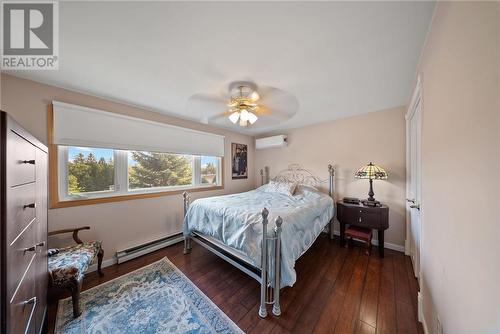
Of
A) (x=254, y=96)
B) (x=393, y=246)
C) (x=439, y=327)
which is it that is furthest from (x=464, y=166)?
(x=393, y=246)

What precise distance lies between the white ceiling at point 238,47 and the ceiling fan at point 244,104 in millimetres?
126

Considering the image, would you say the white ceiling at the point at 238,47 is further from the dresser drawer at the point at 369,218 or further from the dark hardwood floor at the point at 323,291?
the dark hardwood floor at the point at 323,291

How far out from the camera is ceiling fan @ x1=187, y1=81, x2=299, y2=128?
6.57 ft

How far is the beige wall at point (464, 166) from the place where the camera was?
55 cm

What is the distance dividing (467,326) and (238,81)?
2.23 metres

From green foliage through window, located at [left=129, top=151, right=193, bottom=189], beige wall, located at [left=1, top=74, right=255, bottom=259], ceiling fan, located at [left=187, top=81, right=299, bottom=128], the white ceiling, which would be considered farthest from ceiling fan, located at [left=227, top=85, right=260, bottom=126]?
green foliage through window, located at [left=129, top=151, right=193, bottom=189]

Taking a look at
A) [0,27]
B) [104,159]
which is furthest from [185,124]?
[0,27]

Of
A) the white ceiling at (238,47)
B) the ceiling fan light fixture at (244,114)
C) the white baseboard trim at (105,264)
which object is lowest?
the white baseboard trim at (105,264)

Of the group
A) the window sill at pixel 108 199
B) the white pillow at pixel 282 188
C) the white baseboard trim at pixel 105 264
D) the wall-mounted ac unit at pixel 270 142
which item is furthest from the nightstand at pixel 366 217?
the white baseboard trim at pixel 105 264

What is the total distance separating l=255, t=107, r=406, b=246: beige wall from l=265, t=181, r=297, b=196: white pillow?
624 millimetres

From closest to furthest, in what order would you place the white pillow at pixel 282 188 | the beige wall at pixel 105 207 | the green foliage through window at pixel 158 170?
the beige wall at pixel 105 207 → the green foliage through window at pixel 158 170 → the white pillow at pixel 282 188

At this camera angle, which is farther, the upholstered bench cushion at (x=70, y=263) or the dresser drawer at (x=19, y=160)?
the upholstered bench cushion at (x=70, y=263)

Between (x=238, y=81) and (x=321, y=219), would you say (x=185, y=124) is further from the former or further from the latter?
(x=321, y=219)

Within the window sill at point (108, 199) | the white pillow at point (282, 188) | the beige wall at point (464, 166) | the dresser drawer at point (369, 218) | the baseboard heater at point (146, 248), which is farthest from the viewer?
the white pillow at point (282, 188)
